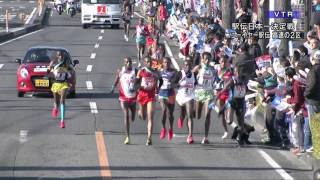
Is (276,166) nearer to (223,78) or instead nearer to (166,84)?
(223,78)

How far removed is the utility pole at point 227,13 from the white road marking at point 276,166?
20.7 m

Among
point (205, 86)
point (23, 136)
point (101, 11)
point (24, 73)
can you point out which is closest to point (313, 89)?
point (205, 86)

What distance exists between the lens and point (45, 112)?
23.0 metres

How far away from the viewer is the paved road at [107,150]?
50.1 feet

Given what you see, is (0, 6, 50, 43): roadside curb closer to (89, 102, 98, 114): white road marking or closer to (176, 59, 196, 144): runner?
(89, 102, 98, 114): white road marking

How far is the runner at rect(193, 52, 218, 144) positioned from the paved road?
0.63 metres

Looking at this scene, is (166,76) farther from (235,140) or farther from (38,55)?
(38,55)

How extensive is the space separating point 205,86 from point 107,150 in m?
2.74

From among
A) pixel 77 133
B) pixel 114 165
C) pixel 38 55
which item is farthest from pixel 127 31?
pixel 114 165

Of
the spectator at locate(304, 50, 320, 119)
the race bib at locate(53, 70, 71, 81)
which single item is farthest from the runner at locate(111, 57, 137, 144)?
the spectator at locate(304, 50, 320, 119)

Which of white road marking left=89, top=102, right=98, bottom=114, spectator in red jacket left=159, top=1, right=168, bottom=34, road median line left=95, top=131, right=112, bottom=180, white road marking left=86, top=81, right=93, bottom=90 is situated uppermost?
spectator in red jacket left=159, top=1, right=168, bottom=34

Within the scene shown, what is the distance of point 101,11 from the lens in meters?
56.2

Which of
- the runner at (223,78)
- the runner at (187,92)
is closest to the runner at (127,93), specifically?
the runner at (187,92)

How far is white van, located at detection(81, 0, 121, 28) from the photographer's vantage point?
56344mm
